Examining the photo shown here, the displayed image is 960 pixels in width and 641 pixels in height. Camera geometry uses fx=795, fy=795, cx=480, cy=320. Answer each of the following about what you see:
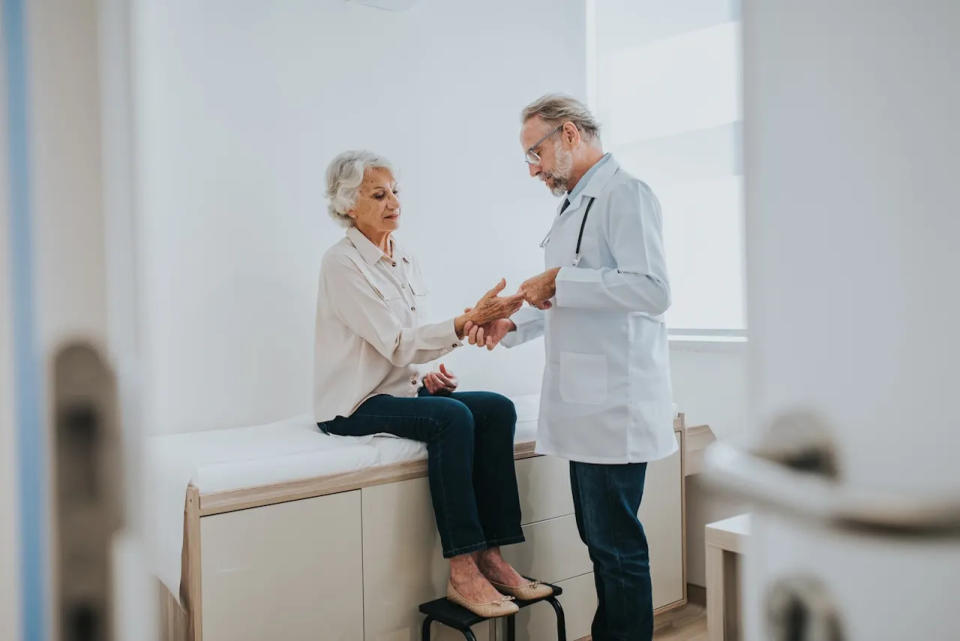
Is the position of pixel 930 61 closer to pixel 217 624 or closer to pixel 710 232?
pixel 217 624

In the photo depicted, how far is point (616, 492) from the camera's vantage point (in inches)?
75.3

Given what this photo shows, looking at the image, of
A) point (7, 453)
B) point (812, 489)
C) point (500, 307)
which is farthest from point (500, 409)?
point (812, 489)

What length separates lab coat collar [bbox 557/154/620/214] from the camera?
1.97 meters

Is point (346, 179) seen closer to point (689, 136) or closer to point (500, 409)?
point (500, 409)

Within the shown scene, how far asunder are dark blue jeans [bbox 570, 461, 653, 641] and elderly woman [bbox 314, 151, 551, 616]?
28cm

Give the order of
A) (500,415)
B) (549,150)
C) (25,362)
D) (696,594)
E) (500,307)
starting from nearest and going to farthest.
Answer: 1. (25,362)
2. (549,150)
3. (500,307)
4. (500,415)
5. (696,594)

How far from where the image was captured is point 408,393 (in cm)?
230

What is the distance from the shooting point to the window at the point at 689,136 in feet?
9.95

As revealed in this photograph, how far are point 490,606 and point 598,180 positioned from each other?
1.12 meters

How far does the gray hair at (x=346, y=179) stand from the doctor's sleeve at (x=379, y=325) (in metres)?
0.24

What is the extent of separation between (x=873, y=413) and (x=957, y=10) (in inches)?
7.1

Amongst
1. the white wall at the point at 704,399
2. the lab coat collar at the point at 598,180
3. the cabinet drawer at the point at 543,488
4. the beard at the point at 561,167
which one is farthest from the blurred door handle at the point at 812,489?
the white wall at the point at 704,399

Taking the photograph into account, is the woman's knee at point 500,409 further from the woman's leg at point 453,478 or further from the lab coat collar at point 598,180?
the lab coat collar at point 598,180

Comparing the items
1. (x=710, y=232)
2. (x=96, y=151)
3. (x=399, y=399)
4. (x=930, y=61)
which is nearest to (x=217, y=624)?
(x=399, y=399)
